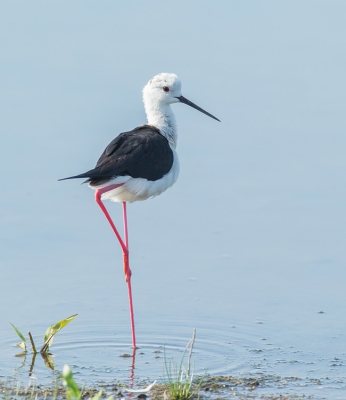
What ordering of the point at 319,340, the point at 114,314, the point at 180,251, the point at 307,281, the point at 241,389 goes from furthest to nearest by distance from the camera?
the point at 180,251, the point at 307,281, the point at 114,314, the point at 319,340, the point at 241,389

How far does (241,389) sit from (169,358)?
0.74 meters

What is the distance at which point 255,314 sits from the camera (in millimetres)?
6457

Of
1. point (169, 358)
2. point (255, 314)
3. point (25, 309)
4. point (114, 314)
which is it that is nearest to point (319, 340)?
point (255, 314)

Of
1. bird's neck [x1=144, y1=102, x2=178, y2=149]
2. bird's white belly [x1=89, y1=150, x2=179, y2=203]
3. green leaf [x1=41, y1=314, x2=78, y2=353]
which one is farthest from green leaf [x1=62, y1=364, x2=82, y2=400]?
bird's neck [x1=144, y1=102, x2=178, y2=149]

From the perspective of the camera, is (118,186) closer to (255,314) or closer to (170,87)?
(170,87)

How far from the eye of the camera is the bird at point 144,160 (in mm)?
5821

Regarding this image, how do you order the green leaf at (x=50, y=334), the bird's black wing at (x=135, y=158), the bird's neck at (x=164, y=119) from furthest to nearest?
the bird's neck at (x=164, y=119) → the bird's black wing at (x=135, y=158) → the green leaf at (x=50, y=334)

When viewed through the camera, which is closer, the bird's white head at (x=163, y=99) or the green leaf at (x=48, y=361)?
the green leaf at (x=48, y=361)

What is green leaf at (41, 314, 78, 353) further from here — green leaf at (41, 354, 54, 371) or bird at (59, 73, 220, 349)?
bird at (59, 73, 220, 349)

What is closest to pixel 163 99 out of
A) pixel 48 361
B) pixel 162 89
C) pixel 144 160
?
pixel 162 89

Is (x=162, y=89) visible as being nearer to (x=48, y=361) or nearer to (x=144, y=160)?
(x=144, y=160)

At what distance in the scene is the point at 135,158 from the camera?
5.91 meters

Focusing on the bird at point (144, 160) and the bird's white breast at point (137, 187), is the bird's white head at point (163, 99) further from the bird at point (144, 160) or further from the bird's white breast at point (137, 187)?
the bird's white breast at point (137, 187)

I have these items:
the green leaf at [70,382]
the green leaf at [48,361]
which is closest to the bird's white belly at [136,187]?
the green leaf at [48,361]
